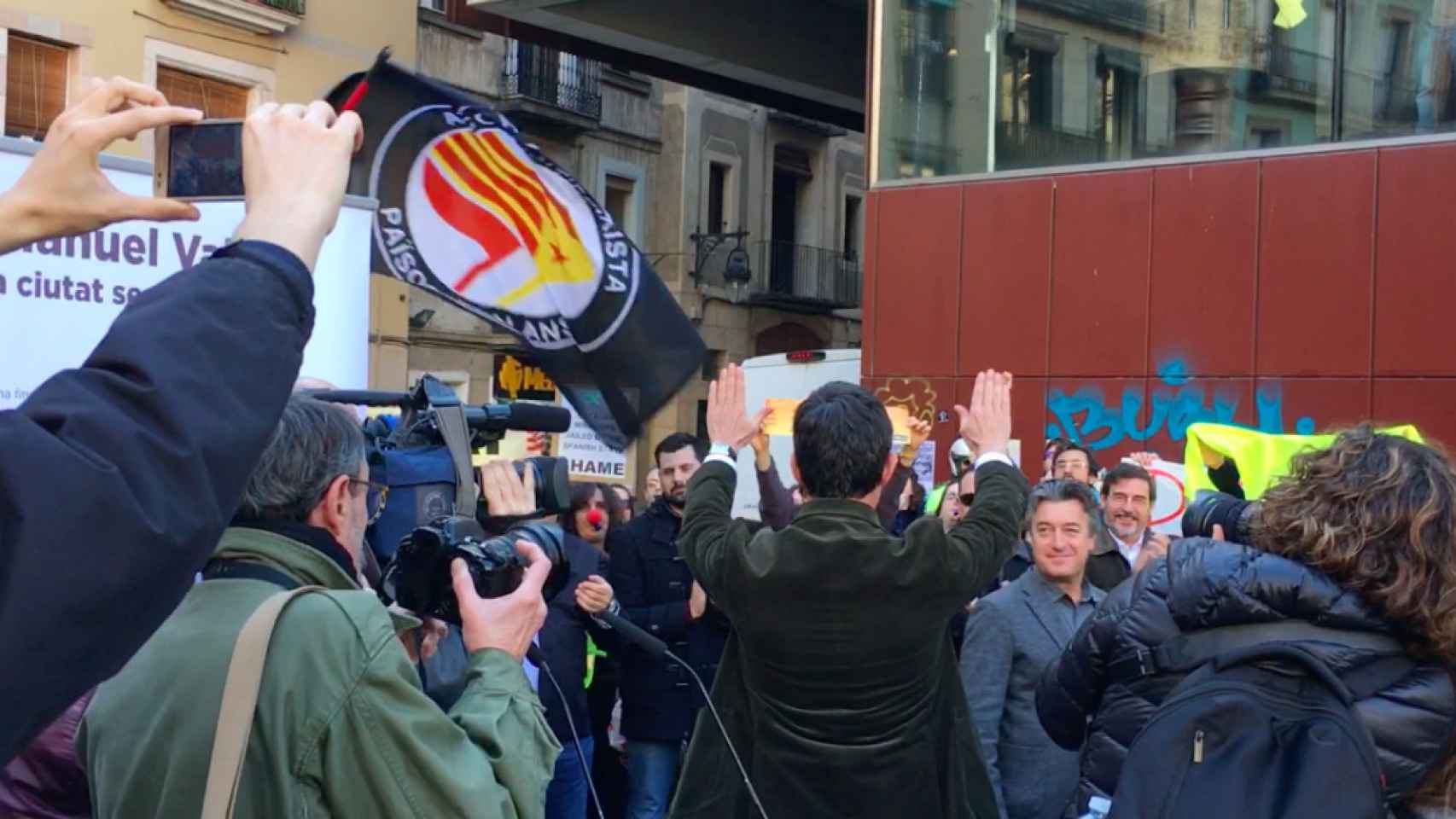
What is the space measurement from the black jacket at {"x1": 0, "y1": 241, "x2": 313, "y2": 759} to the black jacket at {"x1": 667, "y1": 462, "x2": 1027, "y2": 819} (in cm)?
246

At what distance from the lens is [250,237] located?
1379mm

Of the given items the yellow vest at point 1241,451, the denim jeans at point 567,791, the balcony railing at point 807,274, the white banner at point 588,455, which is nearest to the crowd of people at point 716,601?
the yellow vest at point 1241,451

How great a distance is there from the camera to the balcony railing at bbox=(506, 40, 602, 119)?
2558cm

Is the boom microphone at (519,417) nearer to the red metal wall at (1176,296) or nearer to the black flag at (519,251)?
the black flag at (519,251)

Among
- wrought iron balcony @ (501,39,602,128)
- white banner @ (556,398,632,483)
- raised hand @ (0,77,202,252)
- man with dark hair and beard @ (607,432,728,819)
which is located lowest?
man with dark hair and beard @ (607,432,728,819)

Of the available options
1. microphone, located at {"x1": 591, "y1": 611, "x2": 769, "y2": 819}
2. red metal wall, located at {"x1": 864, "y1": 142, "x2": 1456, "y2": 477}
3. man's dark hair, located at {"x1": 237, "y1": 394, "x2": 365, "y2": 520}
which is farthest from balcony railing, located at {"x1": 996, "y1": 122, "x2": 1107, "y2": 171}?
man's dark hair, located at {"x1": 237, "y1": 394, "x2": 365, "y2": 520}

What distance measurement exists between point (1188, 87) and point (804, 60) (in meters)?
7.88

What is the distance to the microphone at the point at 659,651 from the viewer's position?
9.80 feet

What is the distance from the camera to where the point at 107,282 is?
4625mm

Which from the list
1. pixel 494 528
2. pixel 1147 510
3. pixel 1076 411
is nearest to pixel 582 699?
pixel 1147 510

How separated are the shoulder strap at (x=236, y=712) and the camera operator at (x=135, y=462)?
2.66ft

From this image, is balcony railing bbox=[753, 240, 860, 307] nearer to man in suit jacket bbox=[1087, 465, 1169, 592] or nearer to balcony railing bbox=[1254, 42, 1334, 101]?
balcony railing bbox=[1254, 42, 1334, 101]

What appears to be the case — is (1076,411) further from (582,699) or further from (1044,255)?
(582,699)

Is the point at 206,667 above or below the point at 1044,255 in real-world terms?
below
